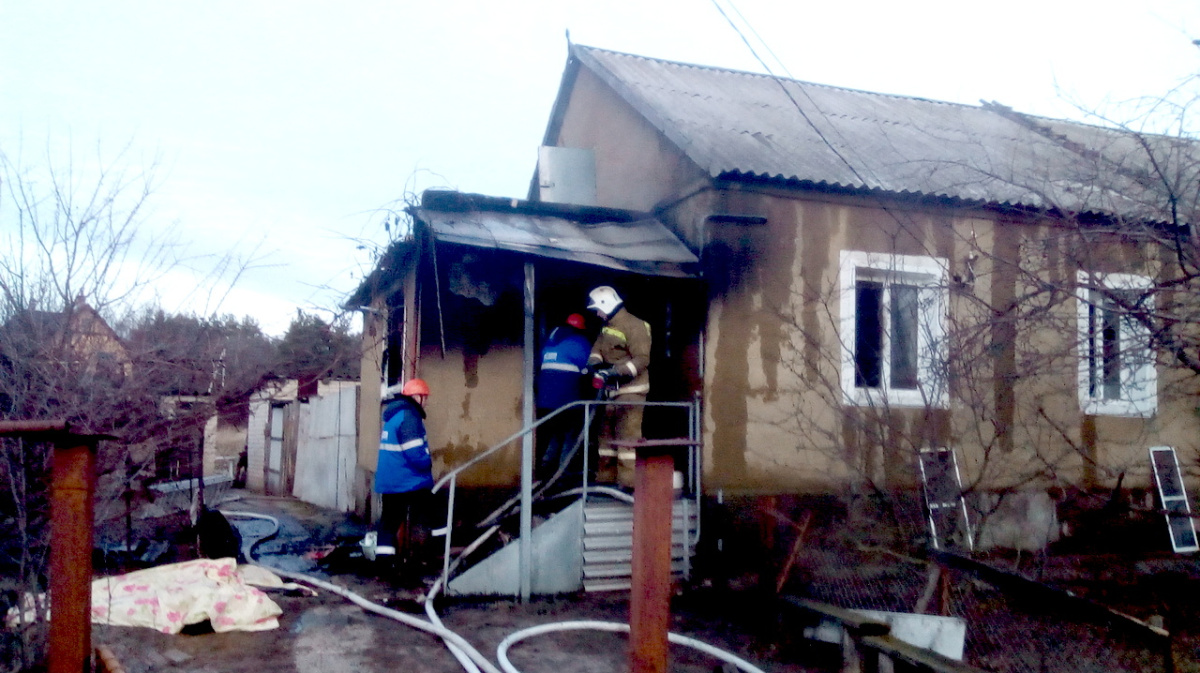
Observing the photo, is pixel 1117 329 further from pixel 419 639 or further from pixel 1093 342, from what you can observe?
pixel 419 639

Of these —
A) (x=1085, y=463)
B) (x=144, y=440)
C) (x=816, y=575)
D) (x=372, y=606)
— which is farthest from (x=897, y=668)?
(x=144, y=440)

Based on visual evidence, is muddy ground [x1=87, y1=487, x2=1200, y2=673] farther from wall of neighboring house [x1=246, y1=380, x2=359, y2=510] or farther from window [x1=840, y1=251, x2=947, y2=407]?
wall of neighboring house [x1=246, y1=380, x2=359, y2=510]

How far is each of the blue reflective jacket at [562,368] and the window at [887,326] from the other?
2.42m

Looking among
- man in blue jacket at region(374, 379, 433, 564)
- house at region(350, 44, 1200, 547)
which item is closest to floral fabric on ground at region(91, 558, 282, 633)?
man in blue jacket at region(374, 379, 433, 564)

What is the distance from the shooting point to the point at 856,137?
10.4 meters

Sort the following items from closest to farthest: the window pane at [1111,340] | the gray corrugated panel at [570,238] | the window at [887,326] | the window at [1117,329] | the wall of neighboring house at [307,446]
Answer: the window at [1117,329], the window pane at [1111,340], the gray corrugated panel at [570,238], the window at [887,326], the wall of neighboring house at [307,446]

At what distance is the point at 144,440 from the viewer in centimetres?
683

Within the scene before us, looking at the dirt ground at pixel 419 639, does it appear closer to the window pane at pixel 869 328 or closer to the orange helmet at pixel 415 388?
the orange helmet at pixel 415 388

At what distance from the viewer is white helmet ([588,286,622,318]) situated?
777 cm

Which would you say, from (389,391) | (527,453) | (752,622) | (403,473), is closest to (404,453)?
(403,473)

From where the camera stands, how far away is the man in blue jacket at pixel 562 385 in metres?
7.81

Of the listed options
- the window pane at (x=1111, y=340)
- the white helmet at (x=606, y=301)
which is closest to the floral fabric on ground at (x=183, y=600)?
the white helmet at (x=606, y=301)

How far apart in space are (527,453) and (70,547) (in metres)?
4.21

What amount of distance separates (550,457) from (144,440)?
10.6ft
